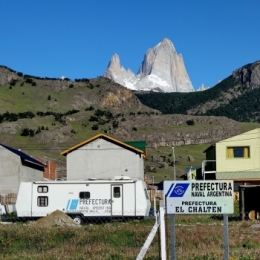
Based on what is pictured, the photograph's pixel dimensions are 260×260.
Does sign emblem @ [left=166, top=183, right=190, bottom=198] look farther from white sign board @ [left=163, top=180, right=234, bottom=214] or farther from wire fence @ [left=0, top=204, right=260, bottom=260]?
wire fence @ [left=0, top=204, right=260, bottom=260]

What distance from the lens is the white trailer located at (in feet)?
95.1

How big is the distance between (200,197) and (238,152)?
39331mm

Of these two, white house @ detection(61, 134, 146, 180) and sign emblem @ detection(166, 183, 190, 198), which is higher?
white house @ detection(61, 134, 146, 180)

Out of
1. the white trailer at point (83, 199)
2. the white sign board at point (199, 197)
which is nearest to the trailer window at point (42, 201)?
the white trailer at point (83, 199)

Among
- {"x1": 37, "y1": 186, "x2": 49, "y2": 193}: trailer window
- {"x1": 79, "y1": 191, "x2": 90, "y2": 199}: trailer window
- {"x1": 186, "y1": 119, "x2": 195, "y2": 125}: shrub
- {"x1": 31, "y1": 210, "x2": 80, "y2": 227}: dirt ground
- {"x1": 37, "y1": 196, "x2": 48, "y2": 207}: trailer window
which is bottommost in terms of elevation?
{"x1": 31, "y1": 210, "x2": 80, "y2": 227}: dirt ground

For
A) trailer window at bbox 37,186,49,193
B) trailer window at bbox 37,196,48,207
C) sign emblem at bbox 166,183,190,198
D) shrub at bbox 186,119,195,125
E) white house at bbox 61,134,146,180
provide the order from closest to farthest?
sign emblem at bbox 166,183,190,198, trailer window at bbox 37,196,48,207, trailer window at bbox 37,186,49,193, white house at bbox 61,134,146,180, shrub at bbox 186,119,195,125

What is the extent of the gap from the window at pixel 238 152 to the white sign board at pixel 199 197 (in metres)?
38.7

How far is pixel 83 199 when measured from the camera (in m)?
29.4

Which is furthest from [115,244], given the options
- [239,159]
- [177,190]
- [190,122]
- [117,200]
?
[190,122]

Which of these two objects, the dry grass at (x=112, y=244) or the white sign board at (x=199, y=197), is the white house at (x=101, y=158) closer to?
→ the dry grass at (x=112, y=244)

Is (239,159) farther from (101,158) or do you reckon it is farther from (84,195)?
(84,195)

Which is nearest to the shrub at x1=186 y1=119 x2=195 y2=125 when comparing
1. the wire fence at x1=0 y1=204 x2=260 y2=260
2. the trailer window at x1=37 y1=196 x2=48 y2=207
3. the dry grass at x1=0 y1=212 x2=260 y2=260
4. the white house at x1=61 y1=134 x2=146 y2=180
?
the white house at x1=61 y1=134 x2=146 y2=180

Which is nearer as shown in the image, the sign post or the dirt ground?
the sign post

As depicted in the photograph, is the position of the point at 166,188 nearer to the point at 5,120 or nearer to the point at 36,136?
the point at 36,136
